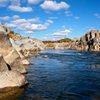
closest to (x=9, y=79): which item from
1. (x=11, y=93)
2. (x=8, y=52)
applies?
(x=11, y=93)

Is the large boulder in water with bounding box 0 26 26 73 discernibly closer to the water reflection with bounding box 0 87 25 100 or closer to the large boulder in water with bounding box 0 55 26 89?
the large boulder in water with bounding box 0 55 26 89

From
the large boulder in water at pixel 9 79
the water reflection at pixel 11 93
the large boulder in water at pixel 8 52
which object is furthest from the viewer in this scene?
the large boulder in water at pixel 8 52

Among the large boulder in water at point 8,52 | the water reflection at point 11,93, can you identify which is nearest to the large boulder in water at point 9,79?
the water reflection at point 11,93

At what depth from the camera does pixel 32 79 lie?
1283 inches

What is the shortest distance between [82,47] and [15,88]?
17551cm

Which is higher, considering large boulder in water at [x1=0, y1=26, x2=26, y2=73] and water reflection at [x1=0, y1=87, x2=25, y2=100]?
large boulder in water at [x1=0, y1=26, x2=26, y2=73]

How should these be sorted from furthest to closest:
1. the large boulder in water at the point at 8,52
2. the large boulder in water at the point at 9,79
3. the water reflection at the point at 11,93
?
1. the large boulder in water at the point at 8,52
2. the large boulder in water at the point at 9,79
3. the water reflection at the point at 11,93

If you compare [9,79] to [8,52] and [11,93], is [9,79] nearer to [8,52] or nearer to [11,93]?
[11,93]

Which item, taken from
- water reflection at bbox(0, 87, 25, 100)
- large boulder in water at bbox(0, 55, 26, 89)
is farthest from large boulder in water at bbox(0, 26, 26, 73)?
water reflection at bbox(0, 87, 25, 100)

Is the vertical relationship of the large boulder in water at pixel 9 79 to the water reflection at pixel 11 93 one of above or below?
above

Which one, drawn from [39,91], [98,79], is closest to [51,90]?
[39,91]

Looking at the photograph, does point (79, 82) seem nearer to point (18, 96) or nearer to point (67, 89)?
point (67, 89)

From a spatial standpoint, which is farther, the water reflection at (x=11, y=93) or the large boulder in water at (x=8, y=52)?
the large boulder in water at (x=8, y=52)

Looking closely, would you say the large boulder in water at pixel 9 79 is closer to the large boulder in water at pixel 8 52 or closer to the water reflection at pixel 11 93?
the water reflection at pixel 11 93
